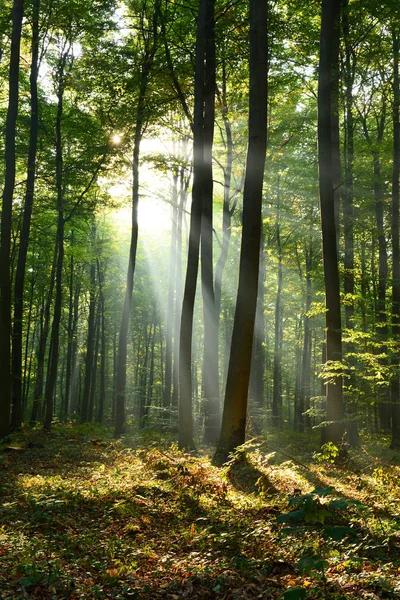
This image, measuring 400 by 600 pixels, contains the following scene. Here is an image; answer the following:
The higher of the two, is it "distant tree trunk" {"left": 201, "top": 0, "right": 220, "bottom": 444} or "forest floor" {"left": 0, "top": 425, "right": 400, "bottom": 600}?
"distant tree trunk" {"left": 201, "top": 0, "right": 220, "bottom": 444}

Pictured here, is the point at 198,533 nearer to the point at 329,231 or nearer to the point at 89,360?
the point at 329,231

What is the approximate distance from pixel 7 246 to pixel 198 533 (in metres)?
10.1

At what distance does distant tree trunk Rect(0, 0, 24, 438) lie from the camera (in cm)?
1271

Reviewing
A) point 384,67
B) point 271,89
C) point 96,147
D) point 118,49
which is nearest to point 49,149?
point 96,147

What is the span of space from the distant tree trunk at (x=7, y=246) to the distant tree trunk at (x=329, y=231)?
8.16 m

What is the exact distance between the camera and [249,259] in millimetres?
8758

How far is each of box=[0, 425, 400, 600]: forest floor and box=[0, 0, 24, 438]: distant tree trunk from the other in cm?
389

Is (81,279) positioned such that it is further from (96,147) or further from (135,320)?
(135,320)

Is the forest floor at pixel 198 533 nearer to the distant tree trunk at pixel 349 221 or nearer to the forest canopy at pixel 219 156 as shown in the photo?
the forest canopy at pixel 219 156

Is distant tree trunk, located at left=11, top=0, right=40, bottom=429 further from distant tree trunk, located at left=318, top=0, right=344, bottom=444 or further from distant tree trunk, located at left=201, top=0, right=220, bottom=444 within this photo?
distant tree trunk, located at left=318, top=0, right=344, bottom=444

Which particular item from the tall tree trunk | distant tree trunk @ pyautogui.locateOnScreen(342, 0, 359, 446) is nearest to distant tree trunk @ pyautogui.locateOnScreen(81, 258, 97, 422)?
the tall tree trunk

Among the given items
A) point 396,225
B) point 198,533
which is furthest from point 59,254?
point 198,533

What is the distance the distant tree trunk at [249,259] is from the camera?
8453 mm

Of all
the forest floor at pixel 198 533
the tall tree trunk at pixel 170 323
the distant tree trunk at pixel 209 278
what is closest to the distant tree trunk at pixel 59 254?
the distant tree trunk at pixel 209 278
